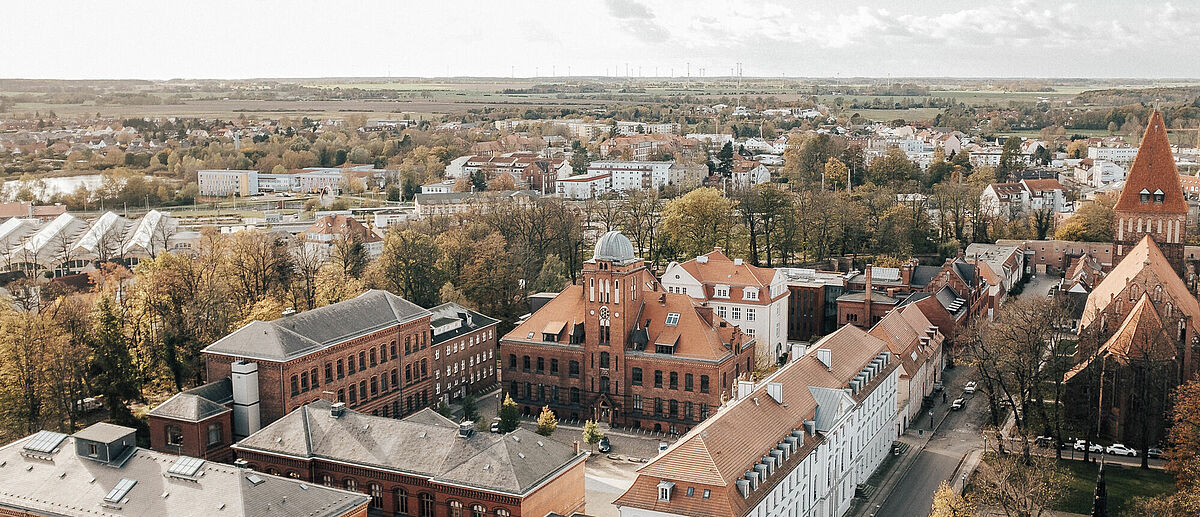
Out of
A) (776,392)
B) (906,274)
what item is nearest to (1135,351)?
(776,392)

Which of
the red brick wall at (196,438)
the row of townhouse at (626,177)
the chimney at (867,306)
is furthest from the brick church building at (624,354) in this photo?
the row of townhouse at (626,177)

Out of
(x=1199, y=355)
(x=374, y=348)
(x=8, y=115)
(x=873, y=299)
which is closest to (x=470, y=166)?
(x=8, y=115)

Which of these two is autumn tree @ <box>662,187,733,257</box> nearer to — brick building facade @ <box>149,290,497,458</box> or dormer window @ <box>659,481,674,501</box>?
brick building facade @ <box>149,290,497,458</box>

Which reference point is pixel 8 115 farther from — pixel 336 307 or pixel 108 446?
pixel 108 446

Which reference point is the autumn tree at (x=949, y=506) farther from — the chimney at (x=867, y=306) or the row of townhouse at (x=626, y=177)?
the row of townhouse at (x=626, y=177)

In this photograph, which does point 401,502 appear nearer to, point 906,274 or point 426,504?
point 426,504

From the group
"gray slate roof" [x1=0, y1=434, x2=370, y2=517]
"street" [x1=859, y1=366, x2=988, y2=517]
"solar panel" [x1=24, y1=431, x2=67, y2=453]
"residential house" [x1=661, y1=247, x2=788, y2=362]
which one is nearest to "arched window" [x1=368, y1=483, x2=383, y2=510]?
"gray slate roof" [x1=0, y1=434, x2=370, y2=517]
